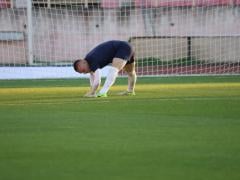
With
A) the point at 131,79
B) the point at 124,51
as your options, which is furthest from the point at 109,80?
the point at 131,79

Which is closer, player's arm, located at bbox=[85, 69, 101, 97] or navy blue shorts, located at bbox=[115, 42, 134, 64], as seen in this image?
player's arm, located at bbox=[85, 69, 101, 97]

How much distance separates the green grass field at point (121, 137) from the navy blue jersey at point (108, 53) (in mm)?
806

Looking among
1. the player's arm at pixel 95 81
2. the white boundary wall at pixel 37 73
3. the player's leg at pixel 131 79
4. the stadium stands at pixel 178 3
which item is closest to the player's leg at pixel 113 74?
the player's arm at pixel 95 81

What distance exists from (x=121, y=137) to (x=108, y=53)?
7.45m

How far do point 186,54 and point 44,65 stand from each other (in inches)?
247

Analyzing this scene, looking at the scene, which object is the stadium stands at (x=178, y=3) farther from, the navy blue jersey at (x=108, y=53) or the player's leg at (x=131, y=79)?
the navy blue jersey at (x=108, y=53)

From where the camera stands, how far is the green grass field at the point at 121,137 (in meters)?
8.14

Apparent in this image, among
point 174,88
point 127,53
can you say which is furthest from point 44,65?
point 127,53

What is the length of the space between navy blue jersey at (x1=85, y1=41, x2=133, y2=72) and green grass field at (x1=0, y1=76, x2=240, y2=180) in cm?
81

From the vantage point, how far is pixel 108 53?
58.7ft

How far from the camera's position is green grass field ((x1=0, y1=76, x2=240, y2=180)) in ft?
26.7

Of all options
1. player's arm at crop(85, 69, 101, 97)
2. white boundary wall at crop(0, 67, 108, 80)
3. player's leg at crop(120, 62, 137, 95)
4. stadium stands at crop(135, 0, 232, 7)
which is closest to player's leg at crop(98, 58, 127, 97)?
player's arm at crop(85, 69, 101, 97)

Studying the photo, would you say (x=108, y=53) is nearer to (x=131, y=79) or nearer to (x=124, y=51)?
(x=124, y=51)

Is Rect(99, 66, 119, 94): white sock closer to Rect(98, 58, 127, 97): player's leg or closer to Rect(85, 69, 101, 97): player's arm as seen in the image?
Rect(98, 58, 127, 97): player's leg
